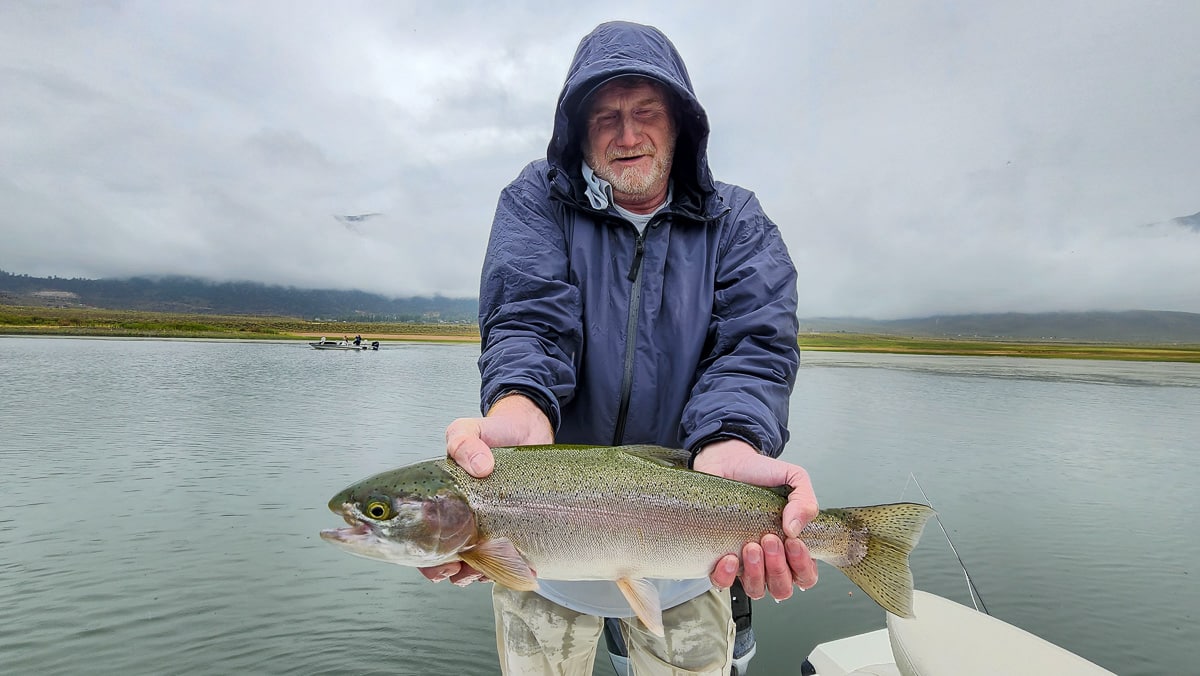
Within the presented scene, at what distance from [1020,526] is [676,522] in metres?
14.2

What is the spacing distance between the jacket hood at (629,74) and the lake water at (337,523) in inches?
238

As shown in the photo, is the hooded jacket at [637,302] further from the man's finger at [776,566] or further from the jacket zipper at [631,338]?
the man's finger at [776,566]

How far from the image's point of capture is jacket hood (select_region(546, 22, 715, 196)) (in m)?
3.46

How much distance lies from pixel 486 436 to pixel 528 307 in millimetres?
730

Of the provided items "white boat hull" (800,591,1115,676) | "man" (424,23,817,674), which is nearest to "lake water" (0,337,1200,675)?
"white boat hull" (800,591,1115,676)

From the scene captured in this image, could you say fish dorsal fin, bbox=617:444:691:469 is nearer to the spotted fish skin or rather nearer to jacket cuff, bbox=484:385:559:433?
the spotted fish skin

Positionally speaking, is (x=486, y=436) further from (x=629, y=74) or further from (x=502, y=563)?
(x=629, y=74)

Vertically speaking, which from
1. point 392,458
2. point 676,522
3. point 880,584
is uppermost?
point 676,522

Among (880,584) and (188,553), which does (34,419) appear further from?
(880,584)

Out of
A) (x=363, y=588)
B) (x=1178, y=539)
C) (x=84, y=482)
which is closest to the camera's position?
(x=363, y=588)

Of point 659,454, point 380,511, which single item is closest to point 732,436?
point 659,454

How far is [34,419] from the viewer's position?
21453mm

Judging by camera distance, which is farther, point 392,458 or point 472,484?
point 392,458

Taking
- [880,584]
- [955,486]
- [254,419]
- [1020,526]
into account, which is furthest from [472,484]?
[254,419]
